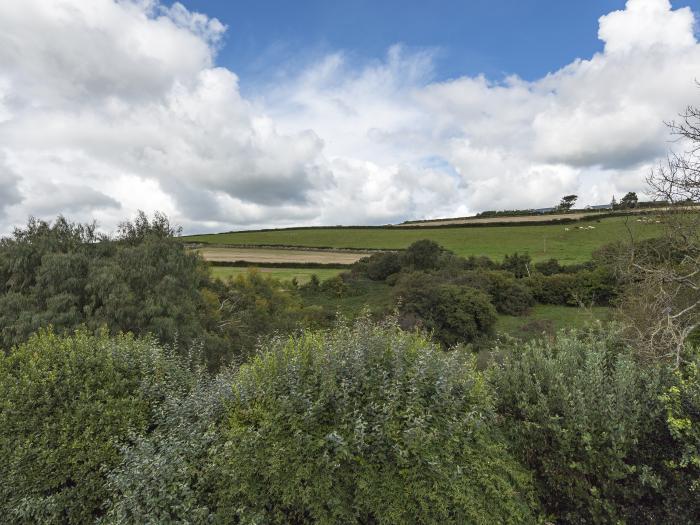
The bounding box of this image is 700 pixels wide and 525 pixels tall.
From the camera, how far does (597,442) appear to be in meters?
4.12

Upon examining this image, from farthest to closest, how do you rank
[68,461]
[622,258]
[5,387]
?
[622,258], [5,387], [68,461]

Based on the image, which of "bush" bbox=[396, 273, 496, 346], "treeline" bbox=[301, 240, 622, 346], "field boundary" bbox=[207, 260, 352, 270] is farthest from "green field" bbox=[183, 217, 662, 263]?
"bush" bbox=[396, 273, 496, 346]

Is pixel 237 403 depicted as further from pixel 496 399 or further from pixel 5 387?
pixel 5 387

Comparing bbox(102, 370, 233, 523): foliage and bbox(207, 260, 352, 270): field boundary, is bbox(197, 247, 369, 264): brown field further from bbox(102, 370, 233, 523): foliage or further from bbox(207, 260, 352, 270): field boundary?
bbox(102, 370, 233, 523): foliage

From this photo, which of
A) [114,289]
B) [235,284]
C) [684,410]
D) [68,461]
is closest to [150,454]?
[68,461]

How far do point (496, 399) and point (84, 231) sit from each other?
25288 mm

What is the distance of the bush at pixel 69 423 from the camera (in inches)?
197

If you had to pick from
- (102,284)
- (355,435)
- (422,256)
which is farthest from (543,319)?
(355,435)

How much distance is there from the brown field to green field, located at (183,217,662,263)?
173 inches

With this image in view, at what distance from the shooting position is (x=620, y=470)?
407 cm

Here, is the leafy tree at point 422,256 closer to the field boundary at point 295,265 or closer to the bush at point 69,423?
the field boundary at point 295,265

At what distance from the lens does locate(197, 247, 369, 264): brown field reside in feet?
194

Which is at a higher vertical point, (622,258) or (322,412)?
(622,258)

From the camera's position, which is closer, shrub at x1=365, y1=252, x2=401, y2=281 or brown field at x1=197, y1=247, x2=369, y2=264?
shrub at x1=365, y1=252, x2=401, y2=281
